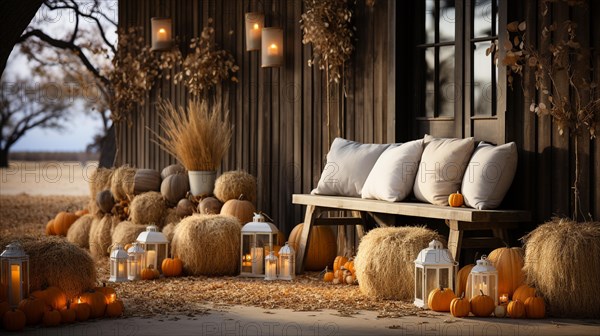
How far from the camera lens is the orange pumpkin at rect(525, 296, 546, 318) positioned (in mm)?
4984

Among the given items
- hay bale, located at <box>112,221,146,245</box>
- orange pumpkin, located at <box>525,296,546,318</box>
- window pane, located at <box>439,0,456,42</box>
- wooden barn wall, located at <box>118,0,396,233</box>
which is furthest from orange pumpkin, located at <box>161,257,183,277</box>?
orange pumpkin, located at <box>525,296,546,318</box>

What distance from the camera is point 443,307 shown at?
5.20 metres

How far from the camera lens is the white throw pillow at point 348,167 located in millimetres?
6715

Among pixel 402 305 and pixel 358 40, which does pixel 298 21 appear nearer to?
pixel 358 40

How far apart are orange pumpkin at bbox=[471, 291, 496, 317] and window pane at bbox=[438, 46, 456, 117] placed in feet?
6.22

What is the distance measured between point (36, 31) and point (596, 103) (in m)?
8.16

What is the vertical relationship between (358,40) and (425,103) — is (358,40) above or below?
above

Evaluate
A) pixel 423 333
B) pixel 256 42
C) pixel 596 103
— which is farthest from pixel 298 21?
pixel 423 333

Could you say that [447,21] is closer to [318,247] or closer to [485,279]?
[318,247]

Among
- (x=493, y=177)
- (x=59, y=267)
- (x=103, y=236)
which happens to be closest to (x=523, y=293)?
(x=493, y=177)

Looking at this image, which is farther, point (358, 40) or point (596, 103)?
point (358, 40)

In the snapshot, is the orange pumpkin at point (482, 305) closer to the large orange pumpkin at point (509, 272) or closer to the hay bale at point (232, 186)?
the large orange pumpkin at point (509, 272)

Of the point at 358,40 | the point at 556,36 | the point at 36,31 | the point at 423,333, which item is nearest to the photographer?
the point at 423,333

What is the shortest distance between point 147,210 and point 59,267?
2857 millimetres
